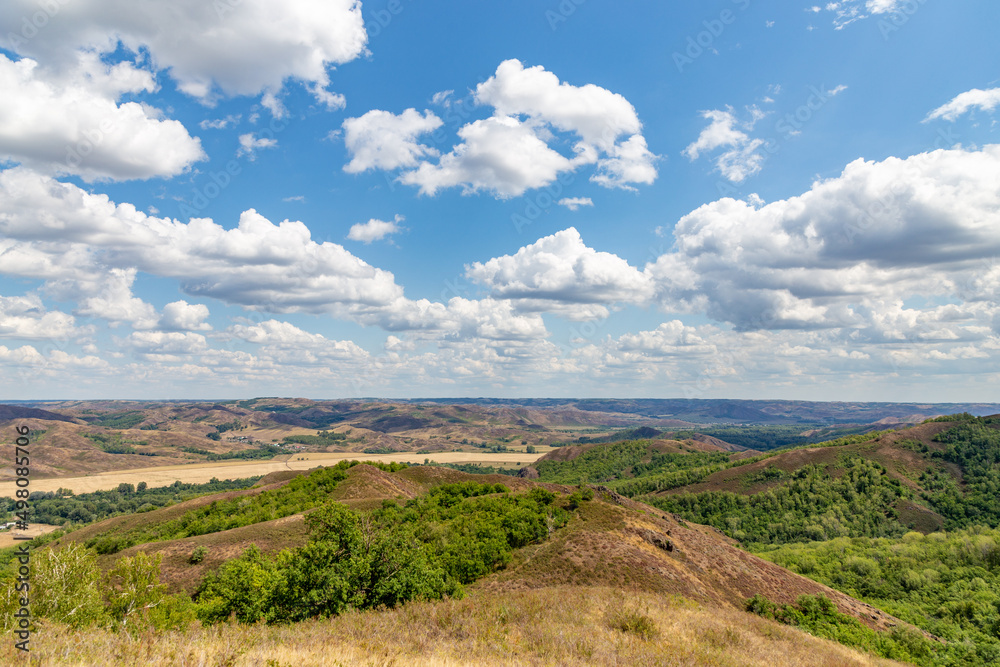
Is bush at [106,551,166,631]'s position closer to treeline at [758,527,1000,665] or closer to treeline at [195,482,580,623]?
treeline at [195,482,580,623]

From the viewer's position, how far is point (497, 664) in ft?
62.2

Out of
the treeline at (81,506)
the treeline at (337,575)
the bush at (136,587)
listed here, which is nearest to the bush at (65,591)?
the bush at (136,587)

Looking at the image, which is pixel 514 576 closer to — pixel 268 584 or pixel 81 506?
pixel 268 584

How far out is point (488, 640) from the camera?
23.1 m

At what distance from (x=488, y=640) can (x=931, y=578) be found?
3772 inches

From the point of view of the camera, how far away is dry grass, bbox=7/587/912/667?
15.6 metres

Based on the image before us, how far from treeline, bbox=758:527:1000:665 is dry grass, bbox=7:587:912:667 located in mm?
31816

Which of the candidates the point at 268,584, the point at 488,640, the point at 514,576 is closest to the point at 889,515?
the point at 514,576

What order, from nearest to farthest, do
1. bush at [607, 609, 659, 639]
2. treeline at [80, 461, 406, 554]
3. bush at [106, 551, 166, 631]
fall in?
bush at [607, 609, 659, 639] < bush at [106, 551, 166, 631] < treeline at [80, 461, 406, 554]

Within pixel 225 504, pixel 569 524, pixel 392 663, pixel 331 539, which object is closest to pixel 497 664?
pixel 392 663

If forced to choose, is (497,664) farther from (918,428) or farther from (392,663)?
(918,428)

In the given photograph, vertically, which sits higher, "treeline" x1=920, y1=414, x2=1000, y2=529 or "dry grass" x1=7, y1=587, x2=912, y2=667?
"dry grass" x1=7, y1=587, x2=912, y2=667

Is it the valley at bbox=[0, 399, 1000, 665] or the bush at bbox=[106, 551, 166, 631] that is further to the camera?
the bush at bbox=[106, 551, 166, 631]

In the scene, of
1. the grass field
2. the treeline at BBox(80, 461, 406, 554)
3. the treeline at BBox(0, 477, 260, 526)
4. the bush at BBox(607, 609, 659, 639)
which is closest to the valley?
the bush at BBox(607, 609, 659, 639)
